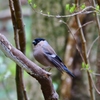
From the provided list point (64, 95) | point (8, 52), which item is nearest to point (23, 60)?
point (8, 52)

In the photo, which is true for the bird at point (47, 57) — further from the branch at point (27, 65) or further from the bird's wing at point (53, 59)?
the branch at point (27, 65)

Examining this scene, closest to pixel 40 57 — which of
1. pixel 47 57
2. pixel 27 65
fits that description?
pixel 47 57

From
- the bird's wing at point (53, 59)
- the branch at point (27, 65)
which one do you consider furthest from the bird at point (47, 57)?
the branch at point (27, 65)

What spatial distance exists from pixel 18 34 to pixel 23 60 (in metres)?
0.45

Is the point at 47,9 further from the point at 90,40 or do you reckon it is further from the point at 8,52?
the point at 8,52

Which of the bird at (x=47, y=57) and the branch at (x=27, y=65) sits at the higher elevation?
the branch at (x=27, y=65)

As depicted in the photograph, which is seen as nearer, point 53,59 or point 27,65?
point 27,65

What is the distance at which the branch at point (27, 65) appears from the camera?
923 mm

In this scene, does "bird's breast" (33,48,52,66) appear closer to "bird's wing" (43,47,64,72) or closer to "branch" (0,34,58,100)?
"bird's wing" (43,47,64,72)

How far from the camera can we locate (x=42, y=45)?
56.9 inches

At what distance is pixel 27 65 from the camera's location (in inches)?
37.1

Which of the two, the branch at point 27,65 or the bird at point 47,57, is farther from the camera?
the bird at point 47,57

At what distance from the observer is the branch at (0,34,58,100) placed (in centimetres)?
92

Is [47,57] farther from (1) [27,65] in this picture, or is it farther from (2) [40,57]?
(1) [27,65]
